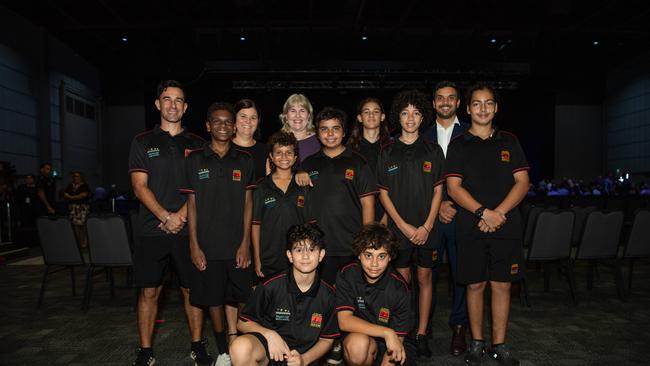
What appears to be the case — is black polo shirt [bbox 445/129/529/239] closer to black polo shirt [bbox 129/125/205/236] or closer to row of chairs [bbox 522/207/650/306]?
row of chairs [bbox 522/207/650/306]

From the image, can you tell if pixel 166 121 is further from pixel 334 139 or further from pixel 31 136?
pixel 31 136

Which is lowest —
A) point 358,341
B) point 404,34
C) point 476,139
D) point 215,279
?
point 358,341

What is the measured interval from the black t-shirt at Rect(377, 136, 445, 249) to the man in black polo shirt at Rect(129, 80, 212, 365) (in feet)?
4.36

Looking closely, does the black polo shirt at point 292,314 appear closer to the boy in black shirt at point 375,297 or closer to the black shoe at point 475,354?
the boy in black shirt at point 375,297

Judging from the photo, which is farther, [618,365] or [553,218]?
[553,218]

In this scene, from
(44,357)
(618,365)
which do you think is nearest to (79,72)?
(44,357)

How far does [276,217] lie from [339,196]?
1.36 ft

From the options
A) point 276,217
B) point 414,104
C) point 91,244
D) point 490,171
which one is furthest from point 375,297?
point 91,244

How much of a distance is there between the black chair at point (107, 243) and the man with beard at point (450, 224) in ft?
9.41

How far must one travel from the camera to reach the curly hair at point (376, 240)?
238 cm

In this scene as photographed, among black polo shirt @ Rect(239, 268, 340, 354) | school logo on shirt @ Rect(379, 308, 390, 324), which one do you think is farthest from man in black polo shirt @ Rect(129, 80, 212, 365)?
school logo on shirt @ Rect(379, 308, 390, 324)

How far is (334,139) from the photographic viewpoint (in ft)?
9.40

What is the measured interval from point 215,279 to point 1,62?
432 inches

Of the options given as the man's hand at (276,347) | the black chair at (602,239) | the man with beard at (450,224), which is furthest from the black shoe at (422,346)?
the black chair at (602,239)
